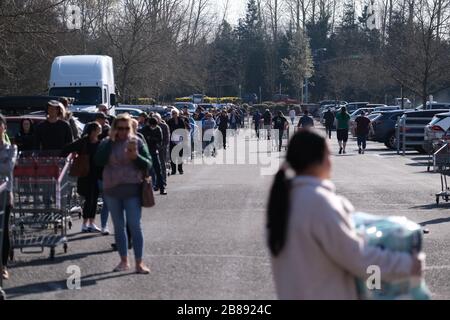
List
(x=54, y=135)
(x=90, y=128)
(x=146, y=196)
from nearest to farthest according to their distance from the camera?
(x=146, y=196) < (x=90, y=128) < (x=54, y=135)

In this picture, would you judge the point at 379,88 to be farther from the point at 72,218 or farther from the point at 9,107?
the point at 72,218

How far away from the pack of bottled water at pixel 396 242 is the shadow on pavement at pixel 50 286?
16.4 ft

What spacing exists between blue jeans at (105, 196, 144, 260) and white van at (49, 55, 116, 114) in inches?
902

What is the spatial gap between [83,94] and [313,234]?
2921 cm

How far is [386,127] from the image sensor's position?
133ft

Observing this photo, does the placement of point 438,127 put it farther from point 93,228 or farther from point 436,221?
point 93,228

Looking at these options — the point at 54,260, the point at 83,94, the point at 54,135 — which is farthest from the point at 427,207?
the point at 83,94

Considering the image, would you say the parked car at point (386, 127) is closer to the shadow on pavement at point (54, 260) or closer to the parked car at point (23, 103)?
the parked car at point (23, 103)

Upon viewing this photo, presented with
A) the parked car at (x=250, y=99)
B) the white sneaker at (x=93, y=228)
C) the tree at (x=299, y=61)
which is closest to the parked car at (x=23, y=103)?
the white sneaker at (x=93, y=228)

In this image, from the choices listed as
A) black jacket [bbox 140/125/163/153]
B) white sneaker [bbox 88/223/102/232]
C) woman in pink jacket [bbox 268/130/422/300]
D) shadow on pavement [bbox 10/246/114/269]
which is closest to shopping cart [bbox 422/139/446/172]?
black jacket [bbox 140/125/163/153]

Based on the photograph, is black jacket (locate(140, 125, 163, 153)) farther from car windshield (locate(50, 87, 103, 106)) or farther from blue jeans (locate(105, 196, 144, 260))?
car windshield (locate(50, 87, 103, 106))

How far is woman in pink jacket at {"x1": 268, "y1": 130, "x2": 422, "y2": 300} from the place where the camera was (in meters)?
4.88

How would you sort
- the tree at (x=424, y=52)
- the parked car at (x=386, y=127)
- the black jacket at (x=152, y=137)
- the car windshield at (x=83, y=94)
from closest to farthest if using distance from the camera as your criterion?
1. the black jacket at (x=152, y=137)
2. the car windshield at (x=83, y=94)
3. the parked car at (x=386, y=127)
4. the tree at (x=424, y=52)

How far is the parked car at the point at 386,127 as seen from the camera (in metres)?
39.4
